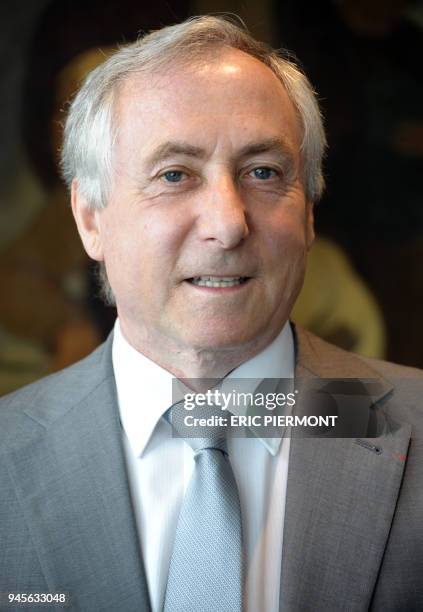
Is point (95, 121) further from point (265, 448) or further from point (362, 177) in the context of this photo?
point (362, 177)

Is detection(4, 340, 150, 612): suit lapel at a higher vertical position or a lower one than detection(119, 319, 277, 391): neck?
lower

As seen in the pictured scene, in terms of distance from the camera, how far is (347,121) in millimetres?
4102

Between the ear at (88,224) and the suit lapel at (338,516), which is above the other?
the ear at (88,224)

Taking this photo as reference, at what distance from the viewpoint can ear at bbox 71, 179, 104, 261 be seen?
2098mm

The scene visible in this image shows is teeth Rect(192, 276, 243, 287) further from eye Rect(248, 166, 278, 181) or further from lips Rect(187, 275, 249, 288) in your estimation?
eye Rect(248, 166, 278, 181)

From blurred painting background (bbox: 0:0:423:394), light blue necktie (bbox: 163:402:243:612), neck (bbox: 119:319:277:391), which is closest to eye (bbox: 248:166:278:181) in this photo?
neck (bbox: 119:319:277:391)

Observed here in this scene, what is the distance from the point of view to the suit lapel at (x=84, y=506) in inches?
67.8

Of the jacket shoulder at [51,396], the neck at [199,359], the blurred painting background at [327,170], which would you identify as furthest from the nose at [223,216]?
the blurred painting background at [327,170]

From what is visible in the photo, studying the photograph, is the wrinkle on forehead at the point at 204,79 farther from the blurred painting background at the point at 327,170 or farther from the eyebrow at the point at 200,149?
the blurred painting background at the point at 327,170

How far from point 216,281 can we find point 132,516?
0.53 meters

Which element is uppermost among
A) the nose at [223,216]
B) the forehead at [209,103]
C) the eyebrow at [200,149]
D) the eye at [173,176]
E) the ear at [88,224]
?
the forehead at [209,103]

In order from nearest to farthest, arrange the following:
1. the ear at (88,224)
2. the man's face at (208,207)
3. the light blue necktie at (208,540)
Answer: the light blue necktie at (208,540) < the man's face at (208,207) < the ear at (88,224)

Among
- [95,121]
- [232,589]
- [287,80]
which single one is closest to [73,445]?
[232,589]

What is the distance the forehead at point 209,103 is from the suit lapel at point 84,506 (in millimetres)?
636
